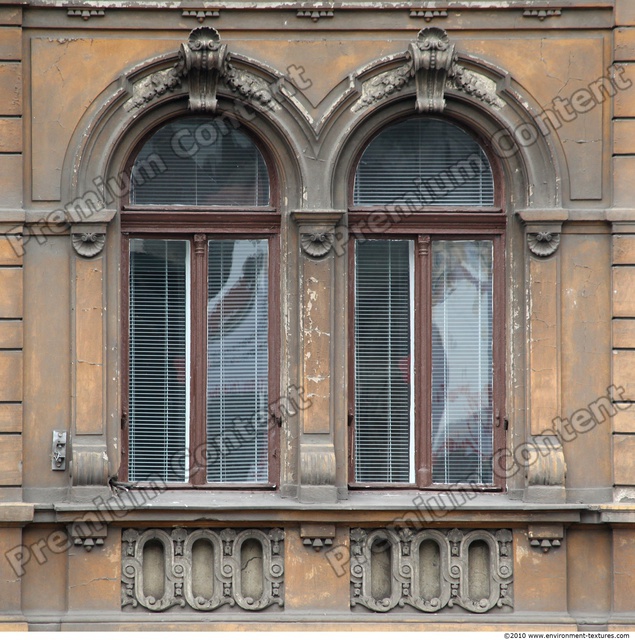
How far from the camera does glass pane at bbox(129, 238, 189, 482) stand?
10.3m

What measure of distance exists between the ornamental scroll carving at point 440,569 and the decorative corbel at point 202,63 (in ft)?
12.9

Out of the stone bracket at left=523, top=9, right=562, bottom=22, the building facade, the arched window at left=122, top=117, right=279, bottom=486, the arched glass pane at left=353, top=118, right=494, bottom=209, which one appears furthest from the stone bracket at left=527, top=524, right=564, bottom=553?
the stone bracket at left=523, top=9, right=562, bottom=22

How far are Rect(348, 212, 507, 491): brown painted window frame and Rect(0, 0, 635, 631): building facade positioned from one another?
3 centimetres

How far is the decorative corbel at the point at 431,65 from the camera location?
10000mm

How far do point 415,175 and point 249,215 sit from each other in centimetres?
151

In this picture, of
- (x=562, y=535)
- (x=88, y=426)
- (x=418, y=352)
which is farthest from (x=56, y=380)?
(x=562, y=535)

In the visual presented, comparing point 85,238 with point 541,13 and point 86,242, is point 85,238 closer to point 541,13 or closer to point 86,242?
point 86,242

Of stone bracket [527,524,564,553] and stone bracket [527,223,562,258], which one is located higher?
stone bracket [527,223,562,258]

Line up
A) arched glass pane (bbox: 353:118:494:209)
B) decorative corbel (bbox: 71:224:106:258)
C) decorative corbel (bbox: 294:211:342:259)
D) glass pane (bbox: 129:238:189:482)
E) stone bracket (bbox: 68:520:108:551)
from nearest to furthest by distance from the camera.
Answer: stone bracket (bbox: 68:520:108:551) → decorative corbel (bbox: 71:224:106:258) → decorative corbel (bbox: 294:211:342:259) → glass pane (bbox: 129:238:189:482) → arched glass pane (bbox: 353:118:494:209)

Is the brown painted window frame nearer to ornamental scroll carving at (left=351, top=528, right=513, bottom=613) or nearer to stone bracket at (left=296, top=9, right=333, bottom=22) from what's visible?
ornamental scroll carving at (left=351, top=528, right=513, bottom=613)

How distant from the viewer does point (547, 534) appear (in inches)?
390

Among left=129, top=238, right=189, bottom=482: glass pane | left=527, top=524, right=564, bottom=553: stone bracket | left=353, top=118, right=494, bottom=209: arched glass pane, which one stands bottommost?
left=527, top=524, right=564, bottom=553: stone bracket

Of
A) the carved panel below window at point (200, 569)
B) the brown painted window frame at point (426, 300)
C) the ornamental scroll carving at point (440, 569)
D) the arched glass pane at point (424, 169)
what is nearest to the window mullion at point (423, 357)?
the brown painted window frame at point (426, 300)

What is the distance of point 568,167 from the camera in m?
10.1
